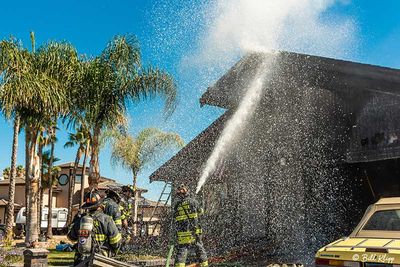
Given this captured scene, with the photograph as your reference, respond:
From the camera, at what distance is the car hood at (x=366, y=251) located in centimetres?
490

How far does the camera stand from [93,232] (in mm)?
5699

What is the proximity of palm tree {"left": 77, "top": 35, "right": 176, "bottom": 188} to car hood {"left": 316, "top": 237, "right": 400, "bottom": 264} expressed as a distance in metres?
11.0

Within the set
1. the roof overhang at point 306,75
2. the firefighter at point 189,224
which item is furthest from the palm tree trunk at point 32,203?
the firefighter at point 189,224

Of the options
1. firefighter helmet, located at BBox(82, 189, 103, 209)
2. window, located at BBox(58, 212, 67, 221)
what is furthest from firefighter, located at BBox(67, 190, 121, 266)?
window, located at BBox(58, 212, 67, 221)

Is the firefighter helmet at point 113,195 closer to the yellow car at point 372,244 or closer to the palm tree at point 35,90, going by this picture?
the yellow car at point 372,244

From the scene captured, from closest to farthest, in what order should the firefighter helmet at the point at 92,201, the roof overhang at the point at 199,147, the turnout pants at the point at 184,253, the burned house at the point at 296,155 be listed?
the firefighter helmet at the point at 92,201, the turnout pants at the point at 184,253, the burned house at the point at 296,155, the roof overhang at the point at 199,147

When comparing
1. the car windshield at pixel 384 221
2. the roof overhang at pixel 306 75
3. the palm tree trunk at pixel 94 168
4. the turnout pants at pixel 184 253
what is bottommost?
the turnout pants at pixel 184 253

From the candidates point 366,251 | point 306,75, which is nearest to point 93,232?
point 366,251

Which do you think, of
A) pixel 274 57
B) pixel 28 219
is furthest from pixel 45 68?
pixel 274 57

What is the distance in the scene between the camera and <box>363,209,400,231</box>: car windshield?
5847mm

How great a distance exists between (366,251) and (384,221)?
41.9 inches

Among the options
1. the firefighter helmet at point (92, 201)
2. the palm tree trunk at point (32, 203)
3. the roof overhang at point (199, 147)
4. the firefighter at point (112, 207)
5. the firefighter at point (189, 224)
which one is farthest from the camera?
the palm tree trunk at point (32, 203)

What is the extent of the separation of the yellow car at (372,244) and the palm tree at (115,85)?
10773mm

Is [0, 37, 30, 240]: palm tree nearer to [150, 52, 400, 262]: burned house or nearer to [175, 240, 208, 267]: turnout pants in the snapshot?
[150, 52, 400, 262]: burned house
